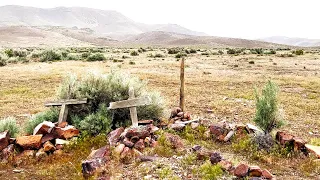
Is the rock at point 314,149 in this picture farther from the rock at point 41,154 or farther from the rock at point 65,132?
the rock at point 41,154

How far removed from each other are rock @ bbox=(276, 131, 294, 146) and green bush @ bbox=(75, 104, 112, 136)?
472cm

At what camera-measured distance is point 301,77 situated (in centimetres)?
2344

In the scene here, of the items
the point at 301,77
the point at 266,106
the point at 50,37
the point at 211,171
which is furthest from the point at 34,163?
the point at 50,37

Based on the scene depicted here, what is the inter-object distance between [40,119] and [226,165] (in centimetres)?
621

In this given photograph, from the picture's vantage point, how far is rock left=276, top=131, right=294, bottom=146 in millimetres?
8790

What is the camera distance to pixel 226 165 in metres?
7.29

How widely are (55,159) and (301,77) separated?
62.9 feet

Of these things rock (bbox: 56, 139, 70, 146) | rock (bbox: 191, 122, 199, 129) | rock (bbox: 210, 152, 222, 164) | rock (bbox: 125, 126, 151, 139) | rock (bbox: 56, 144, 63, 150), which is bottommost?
rock (bbox: 56, 144, 63, 150)

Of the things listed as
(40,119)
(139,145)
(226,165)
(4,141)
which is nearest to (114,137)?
(139,145)

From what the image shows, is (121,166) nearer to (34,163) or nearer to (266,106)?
(34,163)

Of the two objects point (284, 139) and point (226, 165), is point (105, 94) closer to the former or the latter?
point (226, 165)

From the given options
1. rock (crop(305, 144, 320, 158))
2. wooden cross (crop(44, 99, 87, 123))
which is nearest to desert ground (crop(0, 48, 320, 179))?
rock (crop(305, 144, 320, 158))

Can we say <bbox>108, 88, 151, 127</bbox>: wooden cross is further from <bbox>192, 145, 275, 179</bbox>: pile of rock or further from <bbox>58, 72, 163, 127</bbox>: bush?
<bbox>192, 145, 275, 179</bbox>: pile of rock

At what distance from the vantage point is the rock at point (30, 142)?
9062 millimetres
